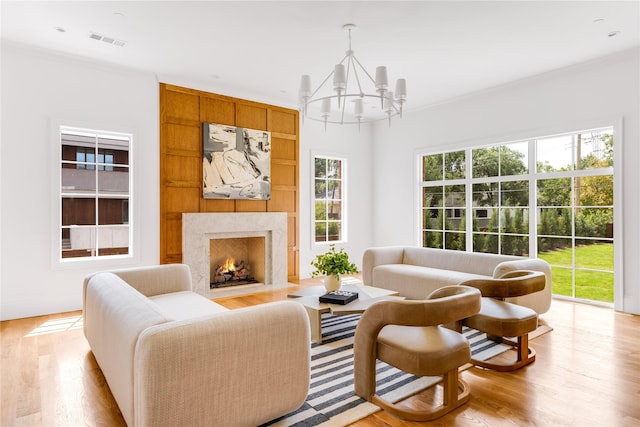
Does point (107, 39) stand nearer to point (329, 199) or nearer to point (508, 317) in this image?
point (329, 199)

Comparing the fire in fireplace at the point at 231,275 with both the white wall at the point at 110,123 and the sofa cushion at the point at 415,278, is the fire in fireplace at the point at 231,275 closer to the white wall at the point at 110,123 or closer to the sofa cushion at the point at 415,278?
the white wall at the point at 110,123

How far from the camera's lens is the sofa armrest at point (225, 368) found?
163cm

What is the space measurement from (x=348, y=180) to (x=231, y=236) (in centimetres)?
270

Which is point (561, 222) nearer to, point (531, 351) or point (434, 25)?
point (531, 351)

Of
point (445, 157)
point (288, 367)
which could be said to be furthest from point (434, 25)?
point (288, 367)

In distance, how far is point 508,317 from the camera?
9.05ft

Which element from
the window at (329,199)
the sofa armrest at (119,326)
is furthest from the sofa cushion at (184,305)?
the window at (329,199)

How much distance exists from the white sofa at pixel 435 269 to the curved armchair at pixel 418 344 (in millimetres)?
1737

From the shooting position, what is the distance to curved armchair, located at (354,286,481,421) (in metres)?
2.09

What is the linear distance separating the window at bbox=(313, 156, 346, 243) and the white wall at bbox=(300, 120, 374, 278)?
14cm

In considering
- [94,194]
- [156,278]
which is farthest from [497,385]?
[94,194]

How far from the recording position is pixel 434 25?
12.2 feet

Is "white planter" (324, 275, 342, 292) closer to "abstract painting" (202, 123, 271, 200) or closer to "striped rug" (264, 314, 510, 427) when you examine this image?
"striped rug" (264, 314, 510, 427)

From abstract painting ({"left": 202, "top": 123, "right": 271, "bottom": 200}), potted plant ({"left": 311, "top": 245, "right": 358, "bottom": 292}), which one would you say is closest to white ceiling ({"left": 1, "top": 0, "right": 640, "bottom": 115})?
abstract painting ({"left": 202, "top": 123, "right": 271, "bottom": 200})
